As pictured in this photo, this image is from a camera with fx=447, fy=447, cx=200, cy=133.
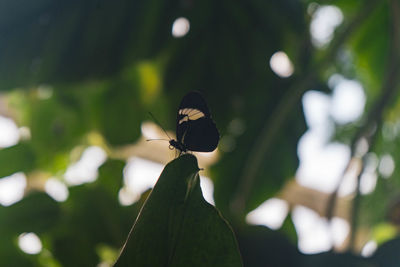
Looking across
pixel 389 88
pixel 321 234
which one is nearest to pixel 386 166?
pixel 389 88

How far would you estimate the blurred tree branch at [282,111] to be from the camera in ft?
2.54

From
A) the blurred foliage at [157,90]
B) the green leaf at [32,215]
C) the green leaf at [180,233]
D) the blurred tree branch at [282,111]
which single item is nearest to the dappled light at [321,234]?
the blurred foliage at [157,90]

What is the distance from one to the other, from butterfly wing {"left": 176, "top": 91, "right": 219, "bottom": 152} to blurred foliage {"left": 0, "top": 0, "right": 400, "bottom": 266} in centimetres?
45

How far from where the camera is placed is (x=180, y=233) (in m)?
0.21

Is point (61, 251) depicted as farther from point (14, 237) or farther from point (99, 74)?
point (99, 74)

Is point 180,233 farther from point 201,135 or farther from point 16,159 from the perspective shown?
point 16,159

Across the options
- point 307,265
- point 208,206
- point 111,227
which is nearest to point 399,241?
point 307,265

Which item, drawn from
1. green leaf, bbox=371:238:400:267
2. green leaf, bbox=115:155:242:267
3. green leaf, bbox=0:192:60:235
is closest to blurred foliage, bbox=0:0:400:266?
green leaf, bbox=0:192:60:235

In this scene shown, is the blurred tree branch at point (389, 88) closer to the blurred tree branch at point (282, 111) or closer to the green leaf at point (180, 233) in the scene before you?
the blurred tree branch at point (282, 111)

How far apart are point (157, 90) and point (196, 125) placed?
666 mm

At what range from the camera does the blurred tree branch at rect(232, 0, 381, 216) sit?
0.77m

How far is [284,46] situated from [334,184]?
333mm

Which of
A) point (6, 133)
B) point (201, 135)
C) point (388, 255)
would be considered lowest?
point (388, 255)

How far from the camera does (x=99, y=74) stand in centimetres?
73
